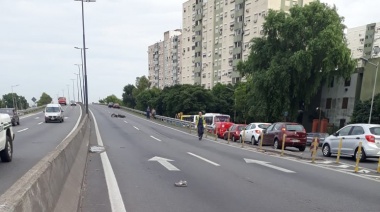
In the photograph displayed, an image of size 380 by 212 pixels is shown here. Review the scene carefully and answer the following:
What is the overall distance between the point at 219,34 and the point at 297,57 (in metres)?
47.9

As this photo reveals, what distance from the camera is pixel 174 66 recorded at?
119500mm

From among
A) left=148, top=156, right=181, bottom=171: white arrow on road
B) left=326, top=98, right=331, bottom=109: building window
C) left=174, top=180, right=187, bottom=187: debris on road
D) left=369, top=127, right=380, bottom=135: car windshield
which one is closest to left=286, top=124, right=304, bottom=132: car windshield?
left=369, top=127, right=380, bottom=135: car windshield

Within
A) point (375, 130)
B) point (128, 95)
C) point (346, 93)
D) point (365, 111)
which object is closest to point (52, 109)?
point (375, 130)

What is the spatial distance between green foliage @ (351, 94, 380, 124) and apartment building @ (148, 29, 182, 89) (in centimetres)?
7845

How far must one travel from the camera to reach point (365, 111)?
36.2 m

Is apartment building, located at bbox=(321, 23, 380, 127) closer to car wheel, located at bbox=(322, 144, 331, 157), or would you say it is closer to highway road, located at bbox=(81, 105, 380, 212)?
car wheel, located at bbox=(322, 144, 331, 157)

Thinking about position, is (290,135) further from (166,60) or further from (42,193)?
(166,60)

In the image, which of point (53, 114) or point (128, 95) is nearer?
point (53, 114)

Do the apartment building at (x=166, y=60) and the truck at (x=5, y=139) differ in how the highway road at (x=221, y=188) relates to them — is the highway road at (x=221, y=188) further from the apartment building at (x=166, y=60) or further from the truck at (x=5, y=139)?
the apartment building at (x=166, y=60)

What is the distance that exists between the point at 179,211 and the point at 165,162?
6144mm

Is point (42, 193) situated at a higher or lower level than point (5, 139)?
higher

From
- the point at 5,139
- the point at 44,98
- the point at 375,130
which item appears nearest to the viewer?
the point at 5,139

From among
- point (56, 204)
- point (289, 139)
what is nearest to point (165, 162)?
point (56, 204)

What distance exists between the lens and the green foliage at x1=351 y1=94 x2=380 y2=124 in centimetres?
3512
